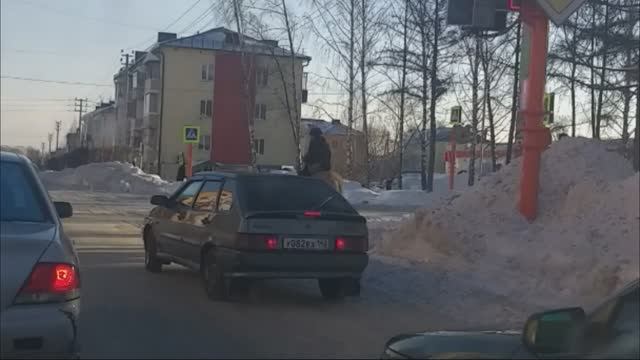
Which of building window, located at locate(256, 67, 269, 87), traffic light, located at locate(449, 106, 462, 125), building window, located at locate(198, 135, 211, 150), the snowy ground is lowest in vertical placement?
the snowy ground

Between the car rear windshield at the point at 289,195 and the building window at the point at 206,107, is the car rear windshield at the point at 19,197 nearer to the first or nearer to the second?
the car rear windshield at the point at 289,195

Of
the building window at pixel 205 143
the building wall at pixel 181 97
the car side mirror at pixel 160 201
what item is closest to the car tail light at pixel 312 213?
the car side mirror at pixel 160 201

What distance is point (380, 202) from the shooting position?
35469mm

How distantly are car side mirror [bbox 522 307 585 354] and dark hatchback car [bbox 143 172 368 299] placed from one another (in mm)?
5870

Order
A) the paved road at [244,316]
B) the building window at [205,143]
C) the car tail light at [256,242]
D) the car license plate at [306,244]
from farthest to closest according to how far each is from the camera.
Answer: the building window at [205,143] → the car license plate at [306,244] → the car tail light at [256,242] → the paved road at [244,316]

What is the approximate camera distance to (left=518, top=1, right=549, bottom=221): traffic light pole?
1193cm

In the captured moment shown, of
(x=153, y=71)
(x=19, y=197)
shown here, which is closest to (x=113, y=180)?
(x=153, y=71)

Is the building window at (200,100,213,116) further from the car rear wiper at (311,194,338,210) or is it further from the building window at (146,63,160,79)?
the car rear wiper at (311,194,338,210)

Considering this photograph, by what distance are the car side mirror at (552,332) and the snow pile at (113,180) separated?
3674cm

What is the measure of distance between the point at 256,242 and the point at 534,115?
195 inches

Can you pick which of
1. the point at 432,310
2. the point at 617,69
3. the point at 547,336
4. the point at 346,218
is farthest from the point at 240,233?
the point at 617,69

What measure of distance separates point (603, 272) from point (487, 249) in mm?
2189

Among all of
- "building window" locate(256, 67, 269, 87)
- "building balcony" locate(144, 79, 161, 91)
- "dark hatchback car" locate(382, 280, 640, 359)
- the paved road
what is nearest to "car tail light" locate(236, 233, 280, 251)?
the paved road

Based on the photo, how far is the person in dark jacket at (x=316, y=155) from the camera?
578 inches
